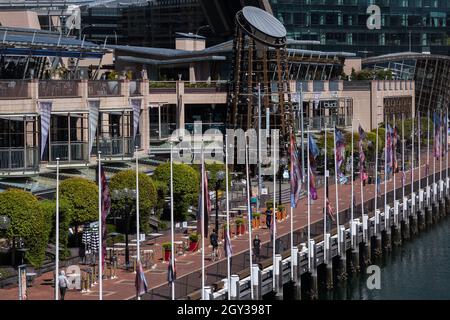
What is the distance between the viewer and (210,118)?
394 ft

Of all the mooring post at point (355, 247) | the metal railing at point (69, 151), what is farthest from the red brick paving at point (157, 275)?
the metal railing at point (69, 151)

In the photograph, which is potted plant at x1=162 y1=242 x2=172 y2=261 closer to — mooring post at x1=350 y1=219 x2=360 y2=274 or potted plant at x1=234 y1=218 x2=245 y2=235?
potted plant at x1=234 y1=218 x2=245 y2=235

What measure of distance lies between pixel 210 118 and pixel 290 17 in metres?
60.4

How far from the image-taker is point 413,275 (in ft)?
247

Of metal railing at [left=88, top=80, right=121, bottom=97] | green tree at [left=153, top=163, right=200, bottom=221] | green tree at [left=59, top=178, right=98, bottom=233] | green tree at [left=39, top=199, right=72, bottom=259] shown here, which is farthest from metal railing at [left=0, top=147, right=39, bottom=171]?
green tree at [left=39, top=199, right=72, bottom=259]

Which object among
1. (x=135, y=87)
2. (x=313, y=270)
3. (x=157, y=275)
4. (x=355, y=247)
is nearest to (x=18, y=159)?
(x=157, y=275)

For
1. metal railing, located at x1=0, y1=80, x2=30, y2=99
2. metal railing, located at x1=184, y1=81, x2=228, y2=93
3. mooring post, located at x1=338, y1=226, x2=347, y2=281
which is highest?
metal railing, located at x1=184, y1=81, x2=228, y2=93

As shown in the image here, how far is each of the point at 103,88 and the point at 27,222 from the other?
2843cm

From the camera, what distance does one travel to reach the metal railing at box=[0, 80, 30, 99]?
243ft

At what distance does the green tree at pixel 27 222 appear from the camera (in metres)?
57.8

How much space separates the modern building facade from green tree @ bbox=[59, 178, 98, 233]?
11314 cm

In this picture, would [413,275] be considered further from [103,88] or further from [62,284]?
[62,284]

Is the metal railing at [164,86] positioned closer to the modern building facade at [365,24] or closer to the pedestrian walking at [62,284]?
the modern building facade at [365,24]
